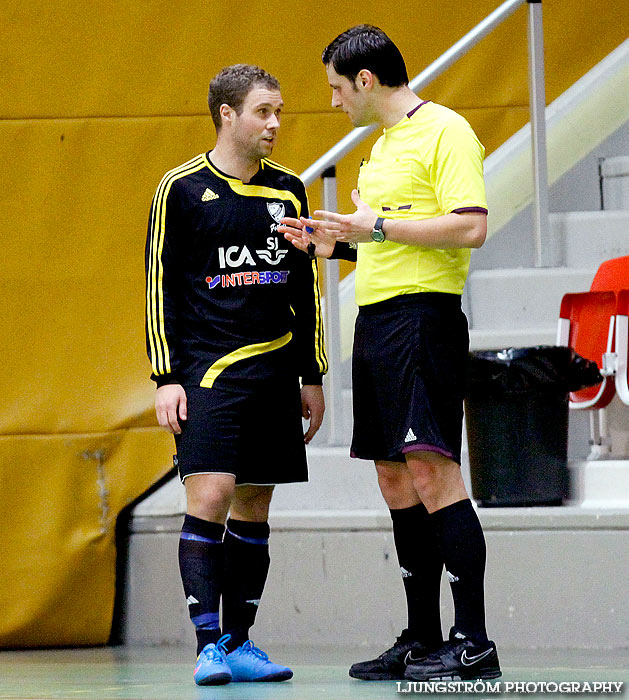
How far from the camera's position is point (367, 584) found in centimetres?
375

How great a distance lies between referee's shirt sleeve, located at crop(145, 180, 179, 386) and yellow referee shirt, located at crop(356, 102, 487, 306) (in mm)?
458

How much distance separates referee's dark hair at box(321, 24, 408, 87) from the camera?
109 inches

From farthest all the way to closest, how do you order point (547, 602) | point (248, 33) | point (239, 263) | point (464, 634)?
1. point (248, 33)
2. point (547, 602)
3. point (239, 263)
4. point (464, 634)

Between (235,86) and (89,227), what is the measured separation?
4.97 ft

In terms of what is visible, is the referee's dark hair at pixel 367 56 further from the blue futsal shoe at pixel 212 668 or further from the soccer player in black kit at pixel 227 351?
the blue futsal shoe at pixel 212 668

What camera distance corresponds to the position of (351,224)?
2676mm

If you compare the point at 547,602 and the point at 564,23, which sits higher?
the point at 564,23

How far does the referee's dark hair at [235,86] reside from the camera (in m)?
2.93

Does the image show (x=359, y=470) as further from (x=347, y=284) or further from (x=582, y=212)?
(x=582, y=212)

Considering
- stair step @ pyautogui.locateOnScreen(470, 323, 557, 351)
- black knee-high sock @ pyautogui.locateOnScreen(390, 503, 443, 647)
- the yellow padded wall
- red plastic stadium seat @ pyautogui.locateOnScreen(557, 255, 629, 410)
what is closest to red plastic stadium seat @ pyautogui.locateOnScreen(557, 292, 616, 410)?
red plastic stadium seat @ pyautogui.locateOnScreen(557, 255, 629, 410)

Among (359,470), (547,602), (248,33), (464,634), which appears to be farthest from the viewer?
(248,33)

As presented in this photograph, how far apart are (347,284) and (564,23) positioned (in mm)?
1330

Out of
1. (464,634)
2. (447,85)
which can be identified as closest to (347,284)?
(447,85)

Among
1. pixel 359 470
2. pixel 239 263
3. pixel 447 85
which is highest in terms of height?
pixel 447 85
